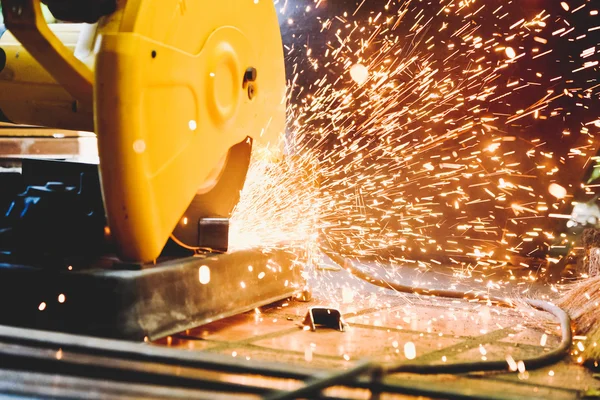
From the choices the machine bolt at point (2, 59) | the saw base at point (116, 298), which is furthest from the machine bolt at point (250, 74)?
the machine bolt at point (2, 59)

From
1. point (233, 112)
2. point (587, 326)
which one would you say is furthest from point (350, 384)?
point (587, 326)

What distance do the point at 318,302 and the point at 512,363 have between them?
1.39 metres

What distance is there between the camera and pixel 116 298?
6.73 feet

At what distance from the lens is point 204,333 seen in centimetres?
251

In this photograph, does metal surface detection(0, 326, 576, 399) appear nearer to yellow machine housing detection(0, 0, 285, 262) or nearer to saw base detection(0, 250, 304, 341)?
saw base detection(0, 250, 304, 341)

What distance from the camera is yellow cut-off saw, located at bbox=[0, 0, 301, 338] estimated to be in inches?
74.5

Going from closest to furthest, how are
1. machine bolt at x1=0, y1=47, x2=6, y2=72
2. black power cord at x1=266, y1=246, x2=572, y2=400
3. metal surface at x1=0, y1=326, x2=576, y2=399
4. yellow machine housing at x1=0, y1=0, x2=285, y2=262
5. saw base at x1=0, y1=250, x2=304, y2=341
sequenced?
black power cord at x1=266, y1=246, x2=572, y2=400, metal surface at x1=0, y1=326, x2=576, y2=399, yellow machine housing at x1=0, y1=0, x2=285, y2=262, saw base at x1=0, y1=250, x2=304, y2=341, machine bolt at x1=0, y1=47, x2=6, y2=72

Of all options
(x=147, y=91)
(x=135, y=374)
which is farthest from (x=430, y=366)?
(x=147, y=91)

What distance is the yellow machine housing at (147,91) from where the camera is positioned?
1.86 meters

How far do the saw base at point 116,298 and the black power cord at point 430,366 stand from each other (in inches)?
36.6

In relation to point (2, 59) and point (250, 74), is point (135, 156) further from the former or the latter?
point (2, 59)

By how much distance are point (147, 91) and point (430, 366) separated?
1.29m

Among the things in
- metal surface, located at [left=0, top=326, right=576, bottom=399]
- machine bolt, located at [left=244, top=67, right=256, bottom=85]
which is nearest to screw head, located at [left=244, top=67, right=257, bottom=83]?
machine bolt, located at [left=244, top=67, right=256, bottom=85]

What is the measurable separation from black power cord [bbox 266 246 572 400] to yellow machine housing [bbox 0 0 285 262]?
1.00 metres
